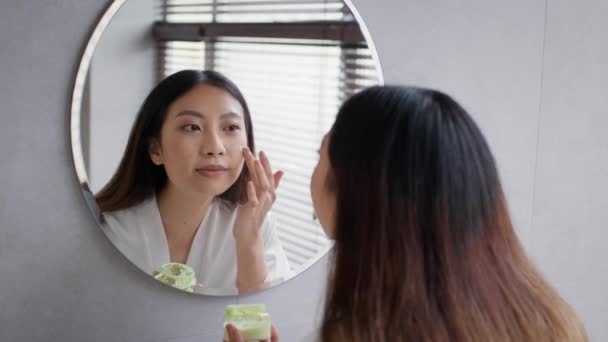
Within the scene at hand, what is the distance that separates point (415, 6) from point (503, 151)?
386 mm

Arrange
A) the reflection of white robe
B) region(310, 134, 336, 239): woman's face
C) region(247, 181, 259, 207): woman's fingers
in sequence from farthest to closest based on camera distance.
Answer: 1. region(247, 181, 259, 207): woman's fingers
2. the reflection of white robe
3. region(310, 134, 336, 239): woman's face

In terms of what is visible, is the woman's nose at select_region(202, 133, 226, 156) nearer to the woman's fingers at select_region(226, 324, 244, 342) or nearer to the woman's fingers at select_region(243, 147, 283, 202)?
the woman's fingers at select_region(243, 147, 283, 202)

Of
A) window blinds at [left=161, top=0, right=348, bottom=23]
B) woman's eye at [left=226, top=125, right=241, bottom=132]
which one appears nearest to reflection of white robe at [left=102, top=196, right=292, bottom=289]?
woman's eye at [left=226, top=125, right=241, bottom=132]

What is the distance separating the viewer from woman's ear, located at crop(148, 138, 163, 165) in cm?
112

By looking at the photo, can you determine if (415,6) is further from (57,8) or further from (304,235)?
(57,8)

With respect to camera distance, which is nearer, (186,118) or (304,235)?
(186,118)

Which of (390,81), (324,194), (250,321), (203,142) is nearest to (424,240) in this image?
(324,194)

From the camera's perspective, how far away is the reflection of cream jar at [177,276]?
1168mm

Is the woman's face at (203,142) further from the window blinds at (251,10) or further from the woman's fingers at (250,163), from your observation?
the window blinds at (251,10)

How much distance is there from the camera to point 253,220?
124cm

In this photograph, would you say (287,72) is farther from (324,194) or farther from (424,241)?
(424,241)

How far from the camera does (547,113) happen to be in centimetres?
161

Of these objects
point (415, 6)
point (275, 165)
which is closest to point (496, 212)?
point (275, 165)

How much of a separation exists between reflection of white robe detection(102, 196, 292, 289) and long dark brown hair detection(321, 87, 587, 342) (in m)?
0.30
